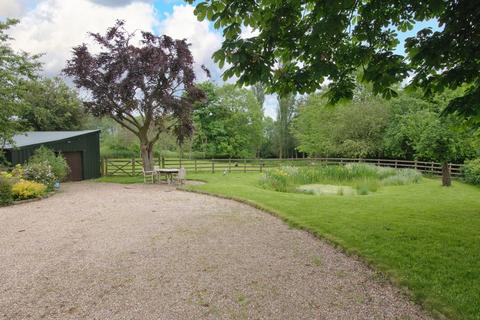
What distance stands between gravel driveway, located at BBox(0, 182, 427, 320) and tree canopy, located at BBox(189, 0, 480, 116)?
2639 millimetres

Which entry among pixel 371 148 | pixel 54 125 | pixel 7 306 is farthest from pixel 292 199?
pixel 54 125

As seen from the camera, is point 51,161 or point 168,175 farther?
point 168,175

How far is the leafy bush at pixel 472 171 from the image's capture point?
15007 mm

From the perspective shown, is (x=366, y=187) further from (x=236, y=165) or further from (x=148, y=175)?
(x=236, y=165)

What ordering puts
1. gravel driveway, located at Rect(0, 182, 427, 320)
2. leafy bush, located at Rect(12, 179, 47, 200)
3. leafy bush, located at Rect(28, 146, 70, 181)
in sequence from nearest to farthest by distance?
gravel driveway, located at Rect(0, 182, 427, 320) < leafy bush, located at Rect(12, 179, 47, 200) < leafy bush, located at Rect(28, 146, 70, 181)

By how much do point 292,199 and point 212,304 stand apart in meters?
6.61

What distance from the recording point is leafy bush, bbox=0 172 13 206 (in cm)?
1045

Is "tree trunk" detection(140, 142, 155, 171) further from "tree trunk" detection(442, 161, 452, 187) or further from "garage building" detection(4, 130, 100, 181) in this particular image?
"tree trunk" detection(442, 161, 452, 187)

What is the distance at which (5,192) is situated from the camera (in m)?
10.5

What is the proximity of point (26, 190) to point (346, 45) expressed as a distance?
1149cm

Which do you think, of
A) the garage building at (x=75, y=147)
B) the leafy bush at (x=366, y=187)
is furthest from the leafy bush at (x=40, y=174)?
the leafy bush at (x=366, y=187)

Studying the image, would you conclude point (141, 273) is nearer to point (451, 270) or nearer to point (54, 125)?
point (451, 270)

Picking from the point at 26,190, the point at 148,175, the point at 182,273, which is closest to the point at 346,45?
the point at 182,273

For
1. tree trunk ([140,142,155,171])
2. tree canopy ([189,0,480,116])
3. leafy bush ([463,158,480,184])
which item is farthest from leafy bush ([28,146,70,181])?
Result: leafy bush ([463,158,480,184])
